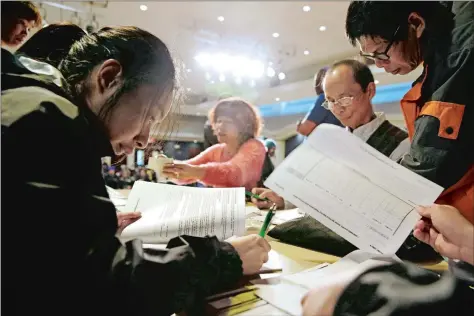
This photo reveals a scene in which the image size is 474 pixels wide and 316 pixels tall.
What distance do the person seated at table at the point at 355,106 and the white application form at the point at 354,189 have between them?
581mm

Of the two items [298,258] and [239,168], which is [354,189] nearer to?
[298,258]

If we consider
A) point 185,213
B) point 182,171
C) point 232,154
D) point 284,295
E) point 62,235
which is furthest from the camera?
point 232,154

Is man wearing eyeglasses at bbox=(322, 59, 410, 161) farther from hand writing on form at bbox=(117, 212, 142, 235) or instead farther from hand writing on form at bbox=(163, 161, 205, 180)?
hand writing on form at bbox=(117, 212, 142, 235)

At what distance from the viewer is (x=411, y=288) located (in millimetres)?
438

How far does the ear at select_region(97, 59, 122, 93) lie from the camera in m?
0.55

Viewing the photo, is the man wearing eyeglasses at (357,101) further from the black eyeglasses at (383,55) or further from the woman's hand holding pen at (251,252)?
the woman's hand holding pen at (251,252)

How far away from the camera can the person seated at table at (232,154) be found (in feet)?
5.33

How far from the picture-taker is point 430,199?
0.51 meters

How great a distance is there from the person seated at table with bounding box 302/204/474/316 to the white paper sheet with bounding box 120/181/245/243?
0.24 meters

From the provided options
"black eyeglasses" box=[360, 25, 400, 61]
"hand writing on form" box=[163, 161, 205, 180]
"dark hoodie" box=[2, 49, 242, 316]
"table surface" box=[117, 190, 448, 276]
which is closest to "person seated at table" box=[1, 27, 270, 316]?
"dark hoodie" box=[2, 49, 242, 316]

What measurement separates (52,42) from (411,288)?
771 millimetres

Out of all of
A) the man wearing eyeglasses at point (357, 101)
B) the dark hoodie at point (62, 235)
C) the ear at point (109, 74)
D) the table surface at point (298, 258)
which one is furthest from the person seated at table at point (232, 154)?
the dark hoodie at point (62, 235)

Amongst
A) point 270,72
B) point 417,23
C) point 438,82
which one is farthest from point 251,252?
point 270,72

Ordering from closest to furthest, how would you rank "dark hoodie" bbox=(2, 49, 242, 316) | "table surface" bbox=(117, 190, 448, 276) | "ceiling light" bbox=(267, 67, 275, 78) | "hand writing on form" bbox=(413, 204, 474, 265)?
"dark hoodie" bbox=(2, 49, 242, 316) → "hand writing on form" bbox=(413, 204, 474, 265) → "table surface" bbox=(117, 190, 448, 276) → "ceiling light" bbox=(267, 67, 275, 78)
